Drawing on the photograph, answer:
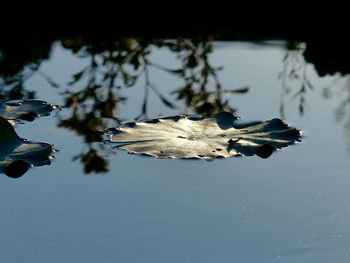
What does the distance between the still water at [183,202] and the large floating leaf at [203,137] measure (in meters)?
0.03

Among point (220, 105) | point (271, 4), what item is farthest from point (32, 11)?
point (220, 105)

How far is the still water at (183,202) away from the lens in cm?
126

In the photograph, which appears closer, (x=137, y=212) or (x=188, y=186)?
Result: (x=137, y=212)

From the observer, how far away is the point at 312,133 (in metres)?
1.98

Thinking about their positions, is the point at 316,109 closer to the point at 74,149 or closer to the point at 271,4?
the point at 74,149

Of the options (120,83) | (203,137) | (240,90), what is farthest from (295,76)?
(203,137)

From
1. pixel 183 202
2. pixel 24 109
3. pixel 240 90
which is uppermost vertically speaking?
pixel 240 90

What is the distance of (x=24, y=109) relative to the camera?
2.02 meters

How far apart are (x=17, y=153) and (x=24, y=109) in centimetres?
39

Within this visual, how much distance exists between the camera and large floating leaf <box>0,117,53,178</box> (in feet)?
5.37

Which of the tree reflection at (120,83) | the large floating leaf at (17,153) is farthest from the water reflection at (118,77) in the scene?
the large floating leaf at (17,153)

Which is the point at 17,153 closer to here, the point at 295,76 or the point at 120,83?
the point at 120,83

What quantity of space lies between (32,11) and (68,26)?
33cm

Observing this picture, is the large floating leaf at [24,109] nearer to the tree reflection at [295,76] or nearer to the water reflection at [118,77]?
the water reflection at [118,77]
